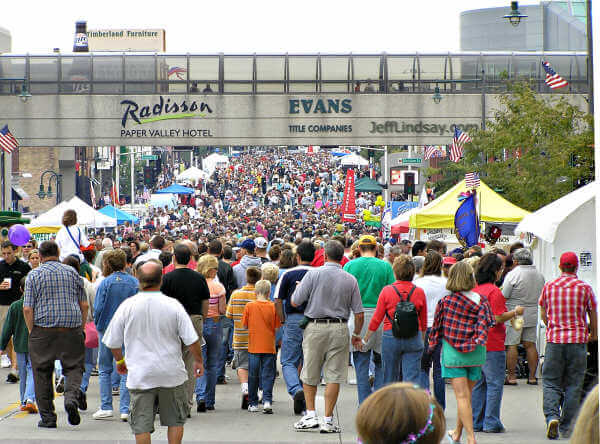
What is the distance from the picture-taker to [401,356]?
1007 centimetres

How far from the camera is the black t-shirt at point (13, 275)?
13258 millimetres

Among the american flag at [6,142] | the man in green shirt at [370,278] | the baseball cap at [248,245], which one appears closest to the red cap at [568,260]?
the man in green shirt at [370,278]

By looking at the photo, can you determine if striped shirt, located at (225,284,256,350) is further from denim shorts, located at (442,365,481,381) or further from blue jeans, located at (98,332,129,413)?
denim shorts, located at (442,365,481,381)

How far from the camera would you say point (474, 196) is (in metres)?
18.3

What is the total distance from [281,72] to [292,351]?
29.7 metres

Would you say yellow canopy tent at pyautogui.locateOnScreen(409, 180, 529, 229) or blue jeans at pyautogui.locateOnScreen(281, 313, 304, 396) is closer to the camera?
blue jeans at pyautogui.locateOnScreen(281, 313, 304, 396)

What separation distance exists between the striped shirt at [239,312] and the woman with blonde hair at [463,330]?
10.2ft

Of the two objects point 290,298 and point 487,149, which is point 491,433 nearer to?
point 290,298

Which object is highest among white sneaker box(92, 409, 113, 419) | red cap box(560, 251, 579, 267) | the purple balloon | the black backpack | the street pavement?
the purple balloon

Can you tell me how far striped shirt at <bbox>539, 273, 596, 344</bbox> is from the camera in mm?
9523

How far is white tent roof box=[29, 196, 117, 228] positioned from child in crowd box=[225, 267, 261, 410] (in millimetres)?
12120

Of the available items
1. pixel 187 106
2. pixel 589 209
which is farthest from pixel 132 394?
pixel 187 106

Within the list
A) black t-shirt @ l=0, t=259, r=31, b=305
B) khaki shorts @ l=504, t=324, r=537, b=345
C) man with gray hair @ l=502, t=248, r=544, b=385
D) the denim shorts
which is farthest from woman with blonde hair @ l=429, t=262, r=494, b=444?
black t-shirt @ l=0, t=259, r=31, b=305

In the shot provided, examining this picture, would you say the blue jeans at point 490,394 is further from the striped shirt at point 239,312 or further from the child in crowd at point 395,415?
the child in crowd at point 395,415
